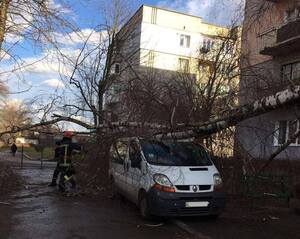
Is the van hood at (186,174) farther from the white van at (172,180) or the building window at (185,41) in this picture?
the building window at (185,41)

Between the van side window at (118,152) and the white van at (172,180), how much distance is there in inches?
27.4

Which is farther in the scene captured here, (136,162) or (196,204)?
(136,162)

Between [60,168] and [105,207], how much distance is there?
10.8ft

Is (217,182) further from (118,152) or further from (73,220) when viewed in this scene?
(118,152)

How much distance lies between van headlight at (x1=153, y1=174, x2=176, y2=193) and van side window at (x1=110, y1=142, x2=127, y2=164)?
2.59m

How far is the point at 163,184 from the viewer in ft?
32.8

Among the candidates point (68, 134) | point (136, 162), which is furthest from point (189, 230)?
point (68, 134)

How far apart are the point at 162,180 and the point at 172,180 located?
0.67ft

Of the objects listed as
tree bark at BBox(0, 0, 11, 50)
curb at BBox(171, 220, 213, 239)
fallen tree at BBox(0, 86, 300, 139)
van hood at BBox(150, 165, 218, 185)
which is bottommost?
curb at BBox(171, 220, 213, 239)

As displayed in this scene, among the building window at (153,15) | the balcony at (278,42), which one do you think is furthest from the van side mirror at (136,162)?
the building window at (153,15)

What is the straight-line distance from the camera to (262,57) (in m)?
25.7

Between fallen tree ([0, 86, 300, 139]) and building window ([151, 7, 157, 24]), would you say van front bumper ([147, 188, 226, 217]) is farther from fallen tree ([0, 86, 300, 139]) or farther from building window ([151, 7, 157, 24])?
building window ([151, 7, 157, 24])

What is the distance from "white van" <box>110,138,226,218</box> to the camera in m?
9.91

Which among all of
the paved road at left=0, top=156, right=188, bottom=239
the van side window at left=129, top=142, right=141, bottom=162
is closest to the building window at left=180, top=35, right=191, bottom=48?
the paved road at left=0, top=156, right=188, bottom=239
